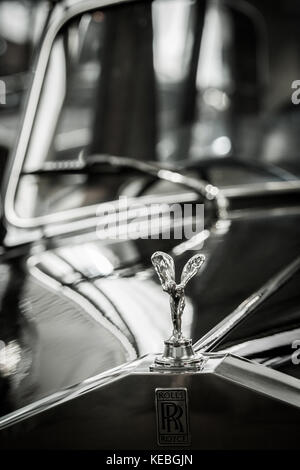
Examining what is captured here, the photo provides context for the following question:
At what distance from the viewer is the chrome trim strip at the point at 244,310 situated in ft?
4.10

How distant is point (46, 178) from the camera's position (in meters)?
2.13

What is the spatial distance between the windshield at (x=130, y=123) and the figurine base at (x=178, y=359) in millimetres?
942

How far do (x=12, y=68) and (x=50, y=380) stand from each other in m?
6.93

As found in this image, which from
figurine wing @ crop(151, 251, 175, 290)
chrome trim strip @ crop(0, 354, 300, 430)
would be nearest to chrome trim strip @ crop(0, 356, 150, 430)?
chrome trim strip @ crop(0, 354, 300, 430)

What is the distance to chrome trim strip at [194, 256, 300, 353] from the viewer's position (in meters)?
1.25

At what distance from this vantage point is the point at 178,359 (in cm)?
113

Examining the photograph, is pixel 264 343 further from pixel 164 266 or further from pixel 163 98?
pixel 163 98

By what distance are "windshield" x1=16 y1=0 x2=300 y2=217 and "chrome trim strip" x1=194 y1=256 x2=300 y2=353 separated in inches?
23.3

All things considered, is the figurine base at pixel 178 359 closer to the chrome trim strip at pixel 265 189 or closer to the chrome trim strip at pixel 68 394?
the chrome trim strip at pixel 68 394

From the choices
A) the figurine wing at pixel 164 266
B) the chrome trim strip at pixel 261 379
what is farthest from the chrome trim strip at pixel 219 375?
the figurine wing at pixel 164 266

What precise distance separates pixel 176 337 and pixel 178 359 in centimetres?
4

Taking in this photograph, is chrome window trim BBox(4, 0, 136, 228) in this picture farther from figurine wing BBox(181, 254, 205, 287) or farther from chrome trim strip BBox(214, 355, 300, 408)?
chrome trim strip BBox(214, 355, 300, 408)

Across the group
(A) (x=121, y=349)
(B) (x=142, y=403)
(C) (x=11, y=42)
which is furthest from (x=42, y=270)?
(C) (x=11, y=42)

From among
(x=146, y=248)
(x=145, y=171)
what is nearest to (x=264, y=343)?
(x=146, y=248)
